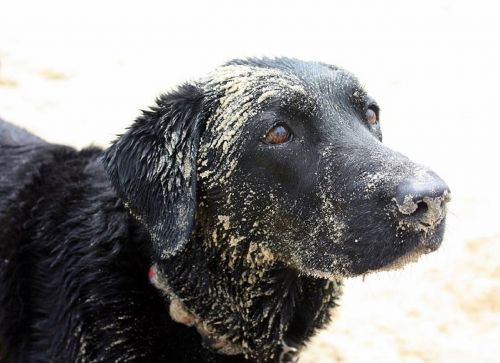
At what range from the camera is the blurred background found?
4.59 metres

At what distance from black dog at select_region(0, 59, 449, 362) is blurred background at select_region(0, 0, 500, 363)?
1.35m

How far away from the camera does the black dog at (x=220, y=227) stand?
9.43 feet

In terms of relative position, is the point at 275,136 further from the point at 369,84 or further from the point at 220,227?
the point at 369,84

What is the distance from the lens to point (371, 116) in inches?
136

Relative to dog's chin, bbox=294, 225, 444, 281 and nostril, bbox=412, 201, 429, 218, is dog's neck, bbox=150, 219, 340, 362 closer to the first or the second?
dog's chin, bbox=294, 225, 444, 281

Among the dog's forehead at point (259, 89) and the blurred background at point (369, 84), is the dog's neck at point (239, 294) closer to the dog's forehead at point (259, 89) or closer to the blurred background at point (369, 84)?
the dog's forehead at point (259, 89)

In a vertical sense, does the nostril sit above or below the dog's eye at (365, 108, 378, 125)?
below

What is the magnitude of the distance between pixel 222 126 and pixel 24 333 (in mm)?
1526

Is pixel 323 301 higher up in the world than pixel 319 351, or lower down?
higher up

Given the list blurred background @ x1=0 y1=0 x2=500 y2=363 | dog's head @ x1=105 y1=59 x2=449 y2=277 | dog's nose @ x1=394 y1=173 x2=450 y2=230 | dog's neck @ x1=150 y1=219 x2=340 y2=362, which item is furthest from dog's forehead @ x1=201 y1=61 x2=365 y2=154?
blurred background @ x1=0 y1=0 x2=500 y2=363

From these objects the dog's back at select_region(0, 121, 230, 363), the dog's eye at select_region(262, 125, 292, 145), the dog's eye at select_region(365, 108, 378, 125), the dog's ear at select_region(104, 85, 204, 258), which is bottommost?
the dog's back at select_region(0, 121, 230, 363)

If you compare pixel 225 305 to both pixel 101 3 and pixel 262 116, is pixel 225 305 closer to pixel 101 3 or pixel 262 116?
pixel 262 116

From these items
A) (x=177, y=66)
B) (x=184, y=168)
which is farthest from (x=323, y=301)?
(x=177, y=66)

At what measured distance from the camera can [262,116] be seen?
9.84 ft
